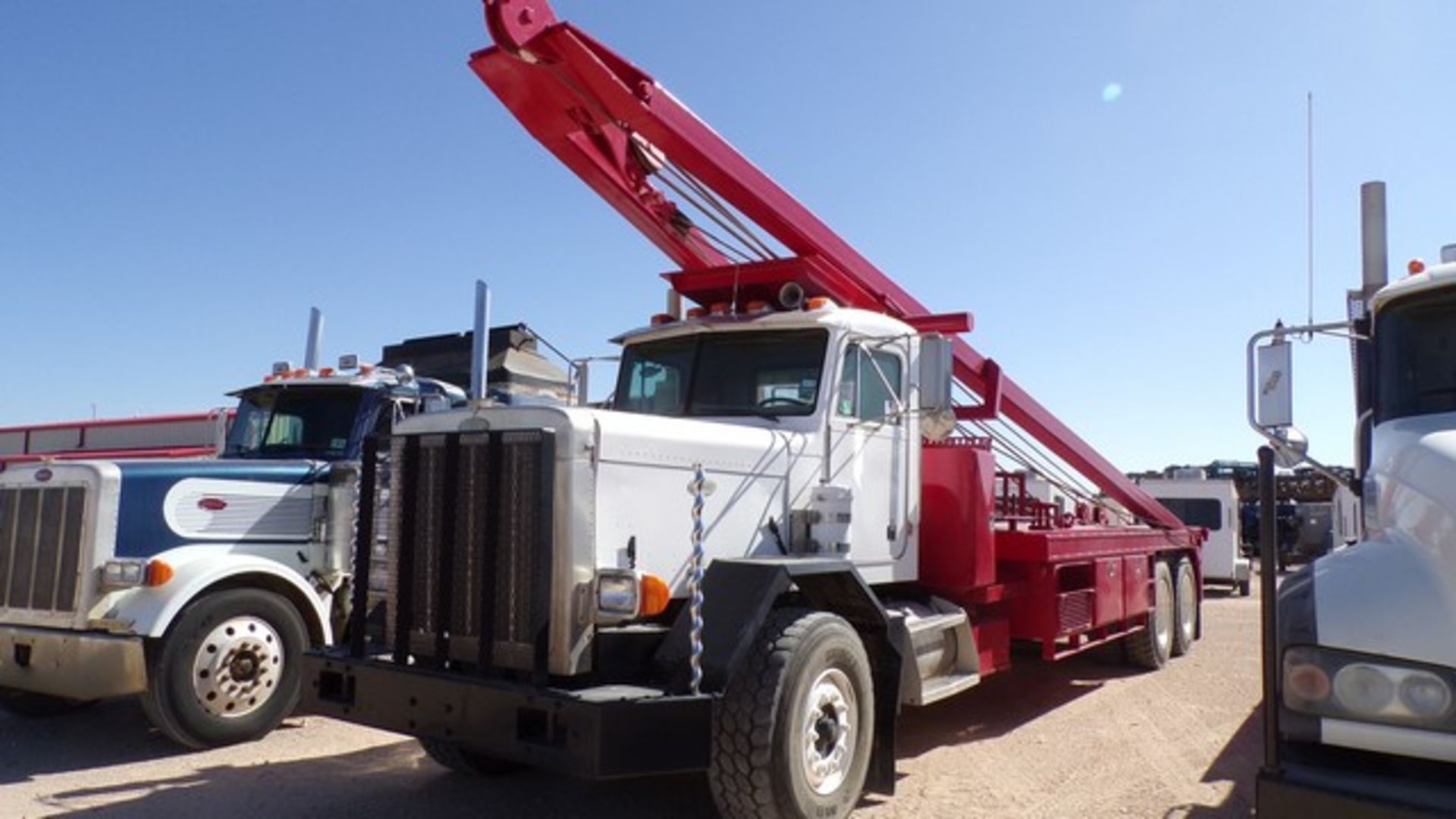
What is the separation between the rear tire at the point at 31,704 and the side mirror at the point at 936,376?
6.07m

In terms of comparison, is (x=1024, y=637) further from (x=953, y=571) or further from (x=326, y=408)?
(x=326, y=408)

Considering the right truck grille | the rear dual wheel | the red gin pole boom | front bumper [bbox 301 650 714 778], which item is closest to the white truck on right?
front bumper [bbox 301 650 714 778]

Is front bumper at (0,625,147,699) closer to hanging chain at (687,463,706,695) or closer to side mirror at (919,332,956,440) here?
hanging chain at (687,463,706,695)

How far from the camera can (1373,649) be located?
3.02 meters

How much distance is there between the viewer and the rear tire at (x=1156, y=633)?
381 inches

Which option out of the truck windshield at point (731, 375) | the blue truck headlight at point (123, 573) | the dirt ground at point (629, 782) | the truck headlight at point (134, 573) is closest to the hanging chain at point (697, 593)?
the dirt ground at point (629, 782)

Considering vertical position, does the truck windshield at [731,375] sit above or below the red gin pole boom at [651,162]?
below

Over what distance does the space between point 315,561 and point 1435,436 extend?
21.2ft

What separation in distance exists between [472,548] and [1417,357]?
399 centimetres

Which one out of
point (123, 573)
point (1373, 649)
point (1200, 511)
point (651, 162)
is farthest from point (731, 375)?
point (1200, 511)

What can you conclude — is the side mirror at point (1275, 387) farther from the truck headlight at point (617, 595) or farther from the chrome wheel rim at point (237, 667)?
the chrome wheel rim at point (237, 667)

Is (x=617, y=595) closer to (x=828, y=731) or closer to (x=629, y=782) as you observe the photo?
(x=828, y=731)

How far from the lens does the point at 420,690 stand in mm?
4453

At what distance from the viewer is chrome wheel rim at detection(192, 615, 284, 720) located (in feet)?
20.6
